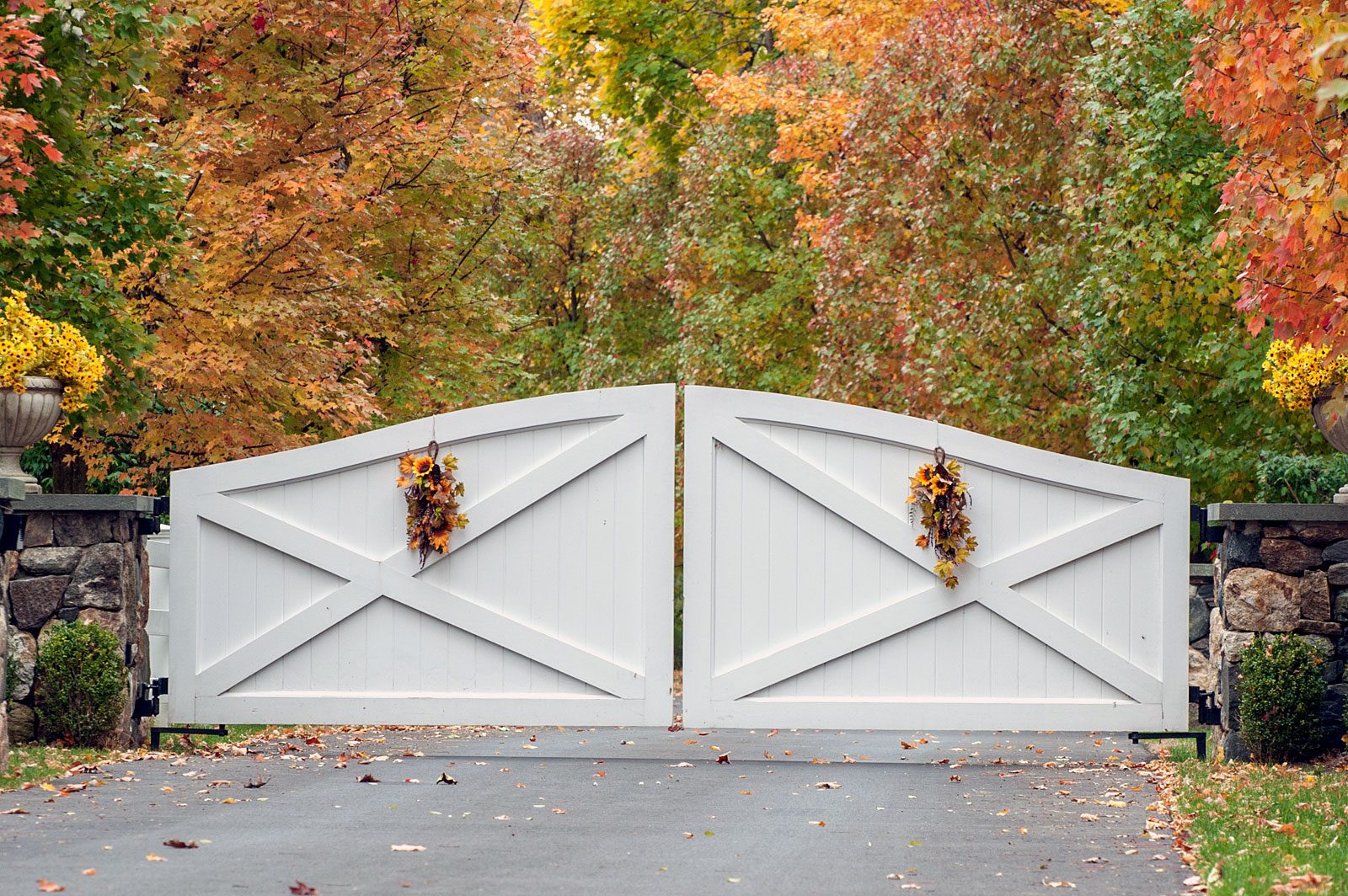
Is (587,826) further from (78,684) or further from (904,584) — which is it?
(78,684)

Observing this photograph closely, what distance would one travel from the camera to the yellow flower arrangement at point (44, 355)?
8047 millimetres

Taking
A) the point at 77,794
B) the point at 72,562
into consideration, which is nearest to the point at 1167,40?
the point at 72,562

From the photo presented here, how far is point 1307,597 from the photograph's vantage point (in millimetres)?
8219

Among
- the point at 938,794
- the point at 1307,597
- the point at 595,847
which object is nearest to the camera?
the point at 595,847

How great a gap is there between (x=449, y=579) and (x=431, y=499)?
0.48 m

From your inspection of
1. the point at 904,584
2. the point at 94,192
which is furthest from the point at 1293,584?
the point at 94,192

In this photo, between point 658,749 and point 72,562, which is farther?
point 658,749

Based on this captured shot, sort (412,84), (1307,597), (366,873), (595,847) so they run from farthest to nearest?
(412,84) < (1307,597) < (595,847) < (366,873)

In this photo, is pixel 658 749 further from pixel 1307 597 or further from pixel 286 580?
pixel 1307 597

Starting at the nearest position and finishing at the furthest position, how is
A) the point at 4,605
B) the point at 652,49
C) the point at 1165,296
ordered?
the point at 4,605 < the point at 1165,296 < the point at 652,49

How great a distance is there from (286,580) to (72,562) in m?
1.15

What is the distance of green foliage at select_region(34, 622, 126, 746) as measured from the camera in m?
8.39

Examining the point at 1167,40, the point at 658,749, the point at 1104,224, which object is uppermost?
the point at 1167,40

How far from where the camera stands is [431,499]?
848 cm
